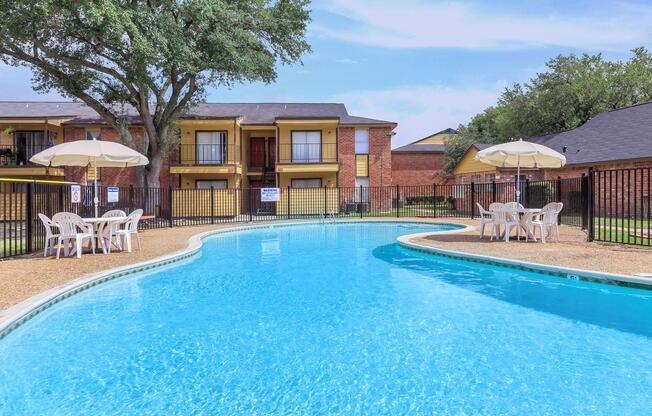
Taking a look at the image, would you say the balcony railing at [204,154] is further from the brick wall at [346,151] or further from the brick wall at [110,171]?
the brick wall at [346,151]

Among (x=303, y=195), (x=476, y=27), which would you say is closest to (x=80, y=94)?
(x=303, y=195)

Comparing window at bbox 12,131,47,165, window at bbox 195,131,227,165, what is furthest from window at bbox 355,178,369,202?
window at bbox 12,131,47,165

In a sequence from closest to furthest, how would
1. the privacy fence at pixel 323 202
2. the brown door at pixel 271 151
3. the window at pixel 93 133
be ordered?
the privacy fence at pixel 323 202, the window at pixel 93 133, the brown door at pixel 271 151

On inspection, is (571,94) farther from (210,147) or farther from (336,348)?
(336,348)

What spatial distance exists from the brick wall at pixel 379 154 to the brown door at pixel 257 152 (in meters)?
7.31

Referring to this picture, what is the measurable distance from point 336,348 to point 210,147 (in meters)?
23.5

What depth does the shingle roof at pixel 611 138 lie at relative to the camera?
20555mm

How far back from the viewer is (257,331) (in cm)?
519

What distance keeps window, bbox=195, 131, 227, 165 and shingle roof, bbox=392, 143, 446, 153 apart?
1554cm

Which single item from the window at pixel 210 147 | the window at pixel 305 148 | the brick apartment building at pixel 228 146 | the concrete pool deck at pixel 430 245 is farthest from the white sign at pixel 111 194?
the window at pixel 305 148

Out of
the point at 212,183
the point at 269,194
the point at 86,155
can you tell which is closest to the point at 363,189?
the point at 269,194

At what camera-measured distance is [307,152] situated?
89.6 feet

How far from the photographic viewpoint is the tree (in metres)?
15.4

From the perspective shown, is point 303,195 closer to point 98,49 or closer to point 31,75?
point 98,49
